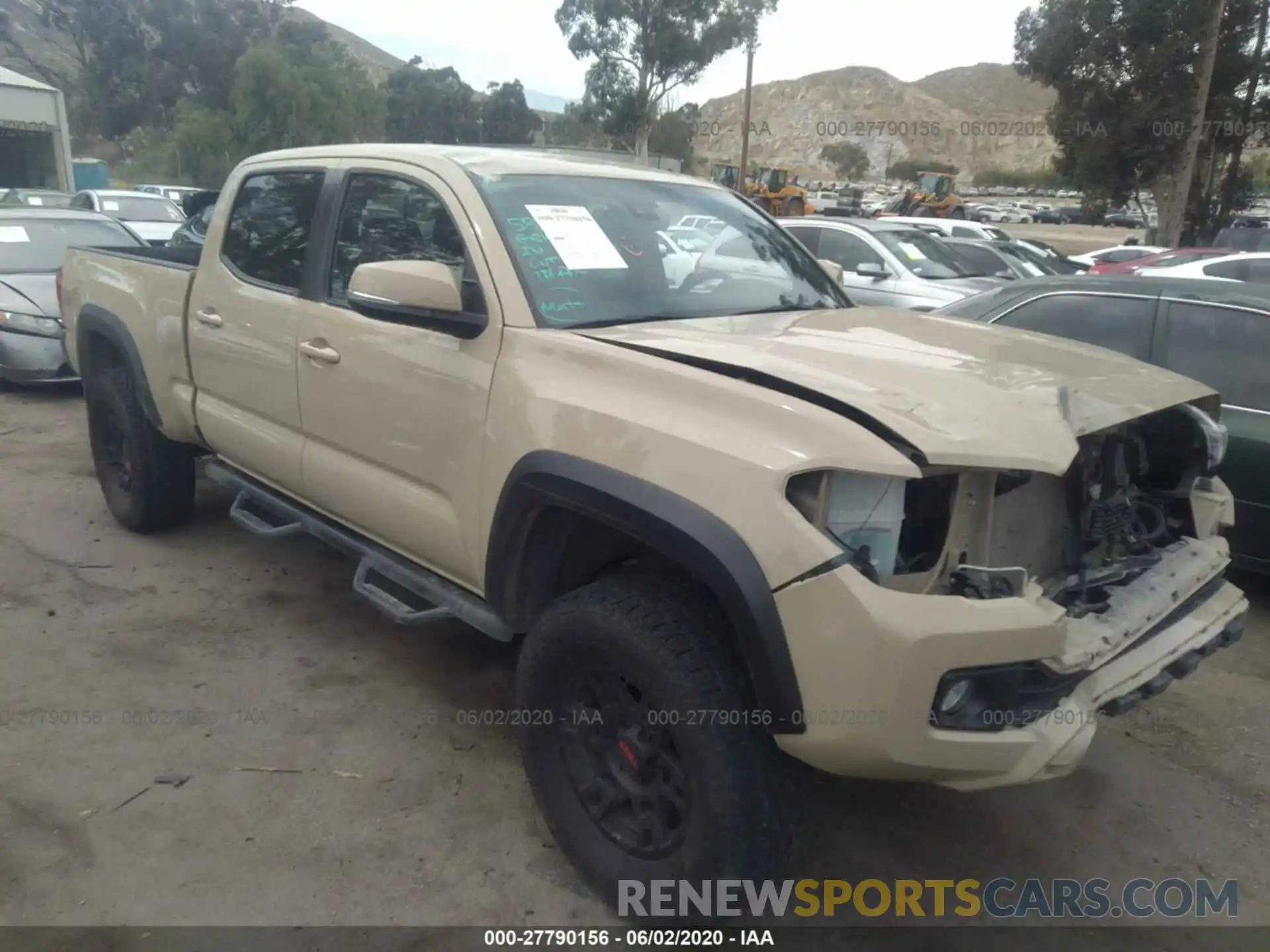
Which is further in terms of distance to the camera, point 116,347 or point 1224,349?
point 116,347

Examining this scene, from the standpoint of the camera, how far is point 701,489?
7.05 ft

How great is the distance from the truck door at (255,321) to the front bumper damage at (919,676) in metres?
2.32

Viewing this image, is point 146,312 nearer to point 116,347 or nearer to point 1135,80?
point 116,347

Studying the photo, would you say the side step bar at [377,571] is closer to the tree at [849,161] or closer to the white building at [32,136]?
the white building at [32,136]

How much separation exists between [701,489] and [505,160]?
163 cm

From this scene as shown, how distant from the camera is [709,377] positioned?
7.55ft

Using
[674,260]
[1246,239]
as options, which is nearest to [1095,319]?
[674,260]

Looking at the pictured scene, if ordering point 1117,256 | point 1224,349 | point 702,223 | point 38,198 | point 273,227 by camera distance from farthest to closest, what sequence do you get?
point 1117,256 → point 38,198 → point 1224,349 → point 273,227 → point 702,223

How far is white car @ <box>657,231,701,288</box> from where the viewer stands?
3158mm

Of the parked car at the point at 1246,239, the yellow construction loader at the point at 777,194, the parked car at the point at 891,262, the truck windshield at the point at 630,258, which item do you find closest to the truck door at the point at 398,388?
the truck windshield at the point at 630,258

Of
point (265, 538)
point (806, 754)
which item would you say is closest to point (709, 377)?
point (806, 754)

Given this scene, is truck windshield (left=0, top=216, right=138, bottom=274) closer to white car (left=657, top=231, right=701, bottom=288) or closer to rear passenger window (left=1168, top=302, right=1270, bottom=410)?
white car (left=657, top=231, right=701, bottom=288)

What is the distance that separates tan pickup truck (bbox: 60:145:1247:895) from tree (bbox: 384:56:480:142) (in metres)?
46.9

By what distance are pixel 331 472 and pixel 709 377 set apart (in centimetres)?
169
